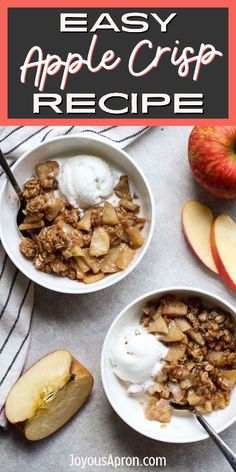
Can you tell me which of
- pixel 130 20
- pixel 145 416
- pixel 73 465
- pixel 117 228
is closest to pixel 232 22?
pixel 130 20

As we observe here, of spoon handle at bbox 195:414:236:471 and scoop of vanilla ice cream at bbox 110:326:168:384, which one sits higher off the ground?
scoop of vanilla ice cream at bbox 110:326:168:384

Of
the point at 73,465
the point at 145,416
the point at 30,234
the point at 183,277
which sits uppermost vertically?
the point at 30,234

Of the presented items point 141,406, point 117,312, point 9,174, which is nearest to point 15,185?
point 9,174

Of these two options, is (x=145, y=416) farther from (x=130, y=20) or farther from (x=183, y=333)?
(x=130, y=20)

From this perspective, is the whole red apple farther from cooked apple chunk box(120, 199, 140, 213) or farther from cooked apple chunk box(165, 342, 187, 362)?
cooked apple chunk box(165, 342, 187, 362)

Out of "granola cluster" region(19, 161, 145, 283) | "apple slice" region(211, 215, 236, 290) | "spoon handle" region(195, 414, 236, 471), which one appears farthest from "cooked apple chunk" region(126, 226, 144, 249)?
"spoon handle" region(195, 414, 236, 471)

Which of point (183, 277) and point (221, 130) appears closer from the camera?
point (221, 130)
